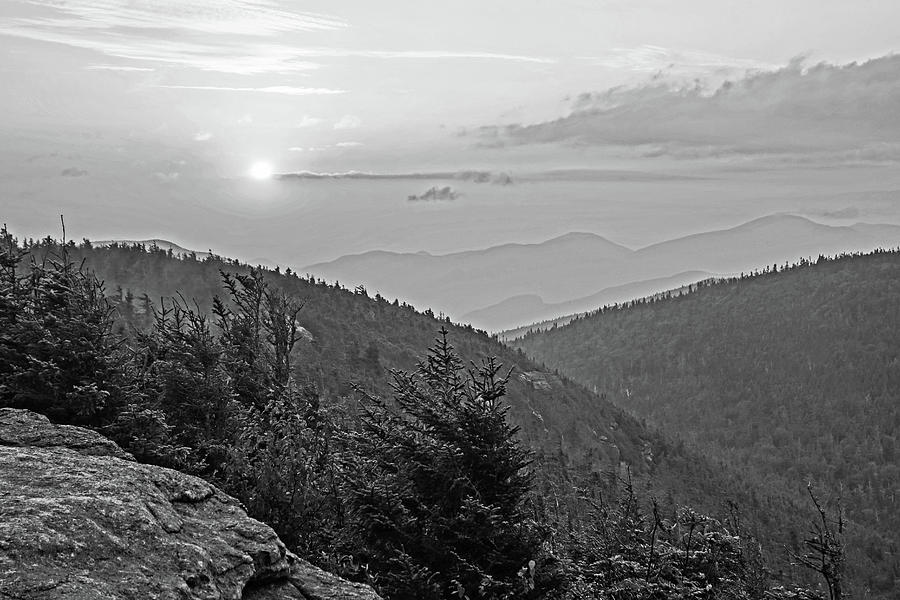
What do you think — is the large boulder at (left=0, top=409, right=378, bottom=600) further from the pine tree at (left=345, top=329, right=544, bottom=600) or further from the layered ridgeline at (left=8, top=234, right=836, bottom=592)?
the layered ridgeline at (left=8, top=234, right=836, bottom=592)

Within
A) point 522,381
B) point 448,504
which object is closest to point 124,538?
point 448,504

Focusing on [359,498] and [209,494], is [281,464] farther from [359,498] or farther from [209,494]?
[209,494]

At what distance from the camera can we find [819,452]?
193 meters

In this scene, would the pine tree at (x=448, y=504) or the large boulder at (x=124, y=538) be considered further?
the pine tree at (x=448, y=504)

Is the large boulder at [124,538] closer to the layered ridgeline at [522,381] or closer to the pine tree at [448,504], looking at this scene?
the pine tree at [448,504]

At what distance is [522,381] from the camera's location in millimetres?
138250

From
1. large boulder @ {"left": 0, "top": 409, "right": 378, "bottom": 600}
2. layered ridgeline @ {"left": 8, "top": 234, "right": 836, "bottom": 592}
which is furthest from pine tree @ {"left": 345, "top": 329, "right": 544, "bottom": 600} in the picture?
layered ridgeline @ {"left": 8, "top": 234, "right": 836, "bottom": 592}

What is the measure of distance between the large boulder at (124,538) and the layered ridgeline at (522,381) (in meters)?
86.1

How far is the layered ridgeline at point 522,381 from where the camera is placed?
107 m

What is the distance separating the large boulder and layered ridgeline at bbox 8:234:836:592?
86.1 meters

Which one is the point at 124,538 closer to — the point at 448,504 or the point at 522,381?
the point at 448,504

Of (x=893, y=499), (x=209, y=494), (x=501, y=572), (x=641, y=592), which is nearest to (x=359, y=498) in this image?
(x=501, y=572)

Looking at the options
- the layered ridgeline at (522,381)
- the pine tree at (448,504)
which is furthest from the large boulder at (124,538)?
the layered ridgeline at (522,381)

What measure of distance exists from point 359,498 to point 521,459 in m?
3.18
